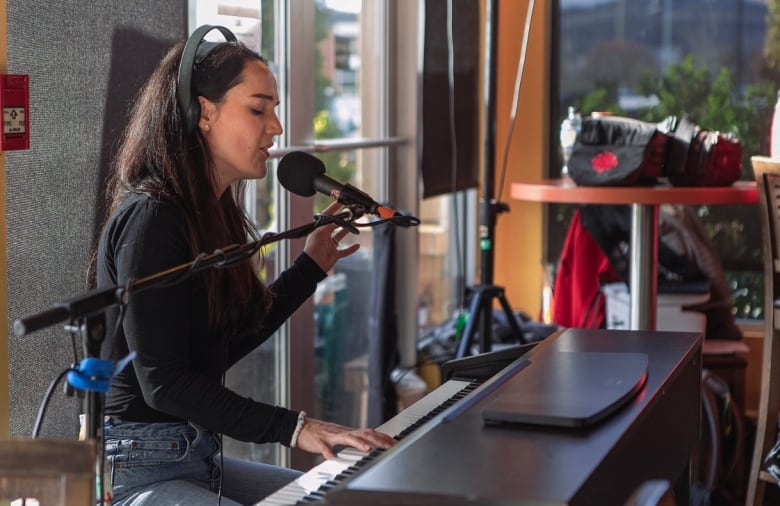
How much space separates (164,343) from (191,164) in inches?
13.9

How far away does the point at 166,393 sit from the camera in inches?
69.9

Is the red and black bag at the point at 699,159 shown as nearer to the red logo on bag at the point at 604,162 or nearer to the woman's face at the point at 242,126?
the red logo on bag at the point at 604,162

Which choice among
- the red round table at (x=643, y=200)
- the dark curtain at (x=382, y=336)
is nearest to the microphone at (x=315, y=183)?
the red round table at (x=643, y=200)

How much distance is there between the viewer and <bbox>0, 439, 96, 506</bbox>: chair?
1.23m

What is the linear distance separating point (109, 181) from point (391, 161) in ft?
6.47

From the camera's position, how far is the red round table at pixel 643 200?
123 inches

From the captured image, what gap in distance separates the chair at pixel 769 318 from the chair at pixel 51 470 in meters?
2.29

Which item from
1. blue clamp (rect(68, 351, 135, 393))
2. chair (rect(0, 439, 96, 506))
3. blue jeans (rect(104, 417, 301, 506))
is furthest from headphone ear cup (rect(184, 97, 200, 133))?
chair (rect(0, 439, 96, 506))

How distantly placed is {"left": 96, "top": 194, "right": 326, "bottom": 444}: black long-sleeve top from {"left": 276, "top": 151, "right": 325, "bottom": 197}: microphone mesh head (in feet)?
0.62

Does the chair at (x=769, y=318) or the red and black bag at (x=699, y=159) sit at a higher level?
the red and black bag at (x=699, y=159)

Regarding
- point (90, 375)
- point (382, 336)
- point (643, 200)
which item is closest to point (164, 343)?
point (90, 375)

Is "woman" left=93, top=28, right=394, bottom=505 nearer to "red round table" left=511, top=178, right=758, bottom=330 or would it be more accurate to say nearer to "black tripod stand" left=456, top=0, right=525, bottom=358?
"red round table" left=511, top=178, right=758, bottom=330

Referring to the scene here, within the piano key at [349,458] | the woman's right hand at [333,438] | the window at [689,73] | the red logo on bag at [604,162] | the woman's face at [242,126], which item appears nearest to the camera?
the piano key at [349,458]

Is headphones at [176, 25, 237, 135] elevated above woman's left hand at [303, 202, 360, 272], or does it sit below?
above
